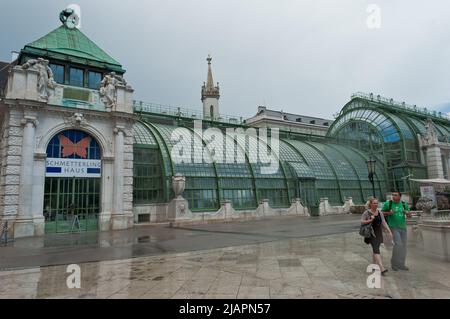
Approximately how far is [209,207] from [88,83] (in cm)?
1566

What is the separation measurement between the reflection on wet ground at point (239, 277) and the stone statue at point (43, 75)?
57.3 feet

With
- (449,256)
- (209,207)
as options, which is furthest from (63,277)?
(209,207)

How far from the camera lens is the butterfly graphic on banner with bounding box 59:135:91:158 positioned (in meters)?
24.8

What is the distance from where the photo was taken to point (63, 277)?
9.23m

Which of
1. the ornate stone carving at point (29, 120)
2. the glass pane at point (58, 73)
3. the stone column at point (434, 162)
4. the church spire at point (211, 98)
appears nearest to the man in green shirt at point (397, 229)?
the ornate stone carving at point (29, 120)

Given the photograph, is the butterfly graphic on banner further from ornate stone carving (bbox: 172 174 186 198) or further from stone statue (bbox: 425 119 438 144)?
stone statue (bbox: 425 119 438 144)

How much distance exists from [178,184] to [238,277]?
2071cm

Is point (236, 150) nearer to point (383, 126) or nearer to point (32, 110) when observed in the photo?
point (32, 110)

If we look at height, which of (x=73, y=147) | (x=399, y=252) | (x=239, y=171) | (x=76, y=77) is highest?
(x=76, y=77)

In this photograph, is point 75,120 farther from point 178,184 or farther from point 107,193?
point 178,184

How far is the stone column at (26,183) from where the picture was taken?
21547mm

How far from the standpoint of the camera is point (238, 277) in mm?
8539

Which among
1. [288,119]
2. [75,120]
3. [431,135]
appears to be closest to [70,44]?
[75,120]

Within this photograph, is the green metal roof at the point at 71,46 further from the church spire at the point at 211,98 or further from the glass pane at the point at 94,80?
the church spire at the point at 211,98
